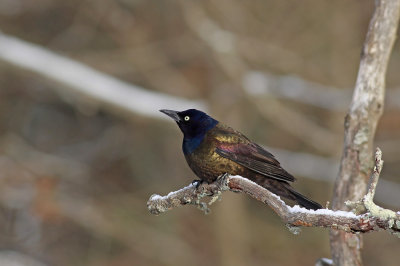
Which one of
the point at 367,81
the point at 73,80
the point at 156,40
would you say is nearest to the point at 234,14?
the point at 156,40

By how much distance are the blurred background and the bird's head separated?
410 cm

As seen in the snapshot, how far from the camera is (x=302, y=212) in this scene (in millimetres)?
2771

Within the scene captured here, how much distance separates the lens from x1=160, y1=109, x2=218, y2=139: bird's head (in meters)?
4.06

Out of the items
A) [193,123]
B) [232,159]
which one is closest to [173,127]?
[193,123]

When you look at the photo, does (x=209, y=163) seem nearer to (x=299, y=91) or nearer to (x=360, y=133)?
(x=360, y=133)

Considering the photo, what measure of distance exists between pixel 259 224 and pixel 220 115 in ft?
8.28

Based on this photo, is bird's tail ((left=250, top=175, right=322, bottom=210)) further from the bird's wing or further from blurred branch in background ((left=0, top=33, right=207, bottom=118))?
blurred branch in background ((left=0, top=33, right=207, bottom=118))

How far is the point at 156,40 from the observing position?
10125mm

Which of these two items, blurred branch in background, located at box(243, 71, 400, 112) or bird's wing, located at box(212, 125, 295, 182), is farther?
blurred branch in background, located at box(243, 71, 400, 112)

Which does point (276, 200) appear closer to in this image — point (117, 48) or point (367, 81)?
point (367, 81)

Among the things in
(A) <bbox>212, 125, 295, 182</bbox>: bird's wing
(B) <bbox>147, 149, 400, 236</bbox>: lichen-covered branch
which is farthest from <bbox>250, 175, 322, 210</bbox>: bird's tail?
(B) <bbox>147, 149, 400, 236</bbox>: lichen-covered branch

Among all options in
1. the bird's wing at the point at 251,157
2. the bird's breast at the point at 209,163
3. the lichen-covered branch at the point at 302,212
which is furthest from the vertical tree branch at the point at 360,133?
the lichen-covered branch at the point at 302,212

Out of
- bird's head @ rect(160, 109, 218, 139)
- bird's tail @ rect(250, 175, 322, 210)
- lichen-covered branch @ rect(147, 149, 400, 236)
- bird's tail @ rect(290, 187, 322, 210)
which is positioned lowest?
lichen-covered branch @ rect(147, 149, 400, 236)

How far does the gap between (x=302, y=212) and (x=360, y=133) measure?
116cm
